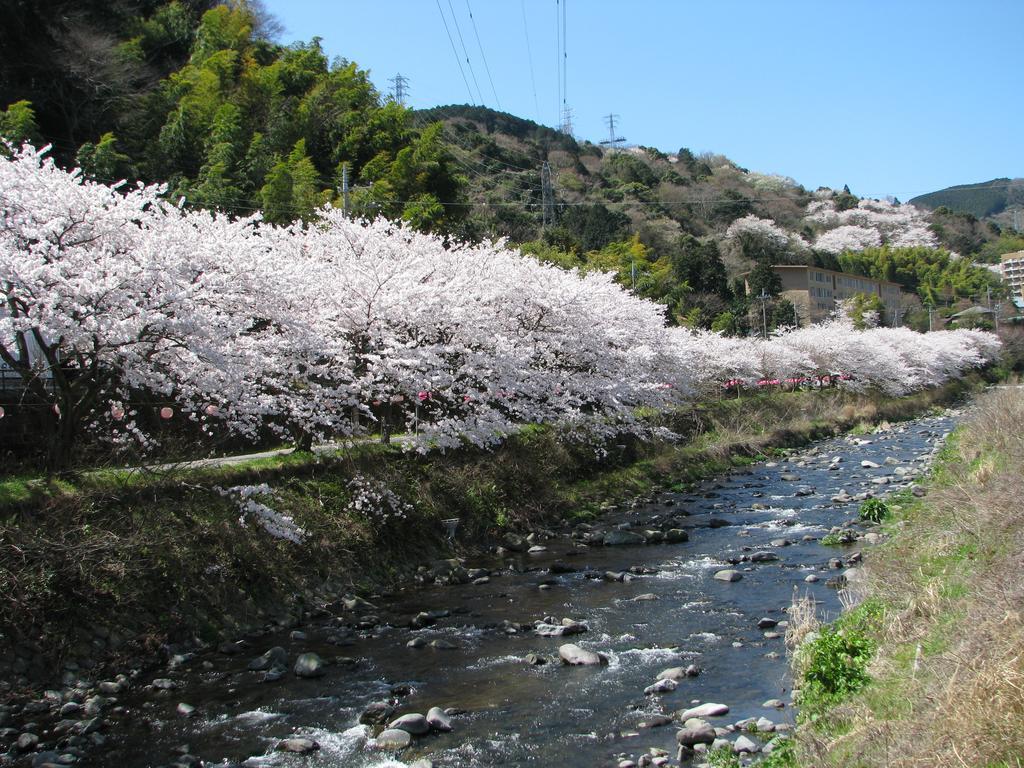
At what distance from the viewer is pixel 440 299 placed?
18.2 meters

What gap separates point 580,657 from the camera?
10234 mm

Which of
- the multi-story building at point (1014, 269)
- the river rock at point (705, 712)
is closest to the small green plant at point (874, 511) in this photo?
the river rock at point (705, 712)

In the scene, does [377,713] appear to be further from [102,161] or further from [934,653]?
[102,161]

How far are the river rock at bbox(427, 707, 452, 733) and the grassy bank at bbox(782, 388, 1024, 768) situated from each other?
3.54 metres

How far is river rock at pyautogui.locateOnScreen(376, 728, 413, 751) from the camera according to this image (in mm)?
8039

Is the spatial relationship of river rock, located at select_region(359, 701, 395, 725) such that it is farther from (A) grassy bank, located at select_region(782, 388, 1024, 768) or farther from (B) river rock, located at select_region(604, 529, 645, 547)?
(B) river rock, located at select_region(604, 529, 645, 547)

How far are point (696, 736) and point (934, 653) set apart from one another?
89.0 inches

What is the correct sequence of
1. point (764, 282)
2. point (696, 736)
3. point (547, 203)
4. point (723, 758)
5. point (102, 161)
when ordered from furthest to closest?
point (547, 203)
point (764, 282)
point (102, 161)
point (696, 736)
point (723, 758)

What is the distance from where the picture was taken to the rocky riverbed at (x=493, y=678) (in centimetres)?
802

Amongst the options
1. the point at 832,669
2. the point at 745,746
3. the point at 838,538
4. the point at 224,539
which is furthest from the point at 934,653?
the point at 224,539

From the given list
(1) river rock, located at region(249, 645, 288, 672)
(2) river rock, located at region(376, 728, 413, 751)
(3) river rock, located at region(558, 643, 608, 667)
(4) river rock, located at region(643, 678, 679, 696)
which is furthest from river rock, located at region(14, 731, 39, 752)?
(4) river rock, located at region(643, 678, 679, 696)

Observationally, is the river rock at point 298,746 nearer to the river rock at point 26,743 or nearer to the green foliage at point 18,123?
the river rock at point 26,743

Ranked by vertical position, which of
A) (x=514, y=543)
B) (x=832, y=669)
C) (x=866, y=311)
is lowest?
(x=514, y=543)

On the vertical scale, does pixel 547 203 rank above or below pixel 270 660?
above
